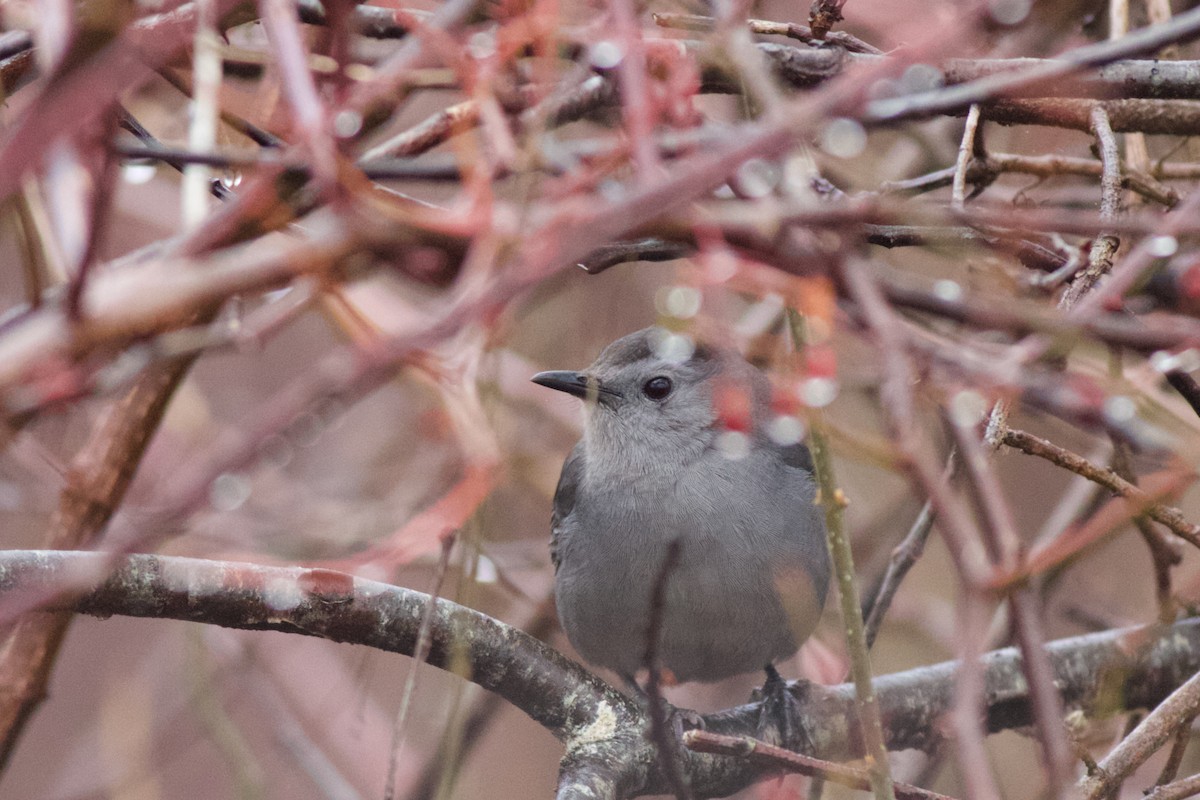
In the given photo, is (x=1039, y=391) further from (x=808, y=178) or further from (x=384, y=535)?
(x=384, y=535)

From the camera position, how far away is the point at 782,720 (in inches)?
153

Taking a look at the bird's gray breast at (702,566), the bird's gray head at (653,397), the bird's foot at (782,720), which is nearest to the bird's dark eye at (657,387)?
the bird's gray head at (653,397)

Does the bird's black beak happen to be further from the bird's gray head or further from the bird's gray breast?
the bird's gray breast

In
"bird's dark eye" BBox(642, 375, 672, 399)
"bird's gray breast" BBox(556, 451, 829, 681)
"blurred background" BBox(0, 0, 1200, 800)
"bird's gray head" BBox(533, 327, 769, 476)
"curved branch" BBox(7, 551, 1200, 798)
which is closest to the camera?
"curved branch" BBox(7, 551, 1200, 798)

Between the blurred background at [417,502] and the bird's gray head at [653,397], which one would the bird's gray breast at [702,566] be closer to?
the bird's gray head at [653,397]

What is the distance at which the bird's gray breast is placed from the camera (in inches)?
162

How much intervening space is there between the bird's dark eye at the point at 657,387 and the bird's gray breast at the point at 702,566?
300 mm

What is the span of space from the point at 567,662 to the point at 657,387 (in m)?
1.56

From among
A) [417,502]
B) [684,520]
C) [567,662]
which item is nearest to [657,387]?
[684,520]

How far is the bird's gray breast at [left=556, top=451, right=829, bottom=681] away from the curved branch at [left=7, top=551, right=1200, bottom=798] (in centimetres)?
29

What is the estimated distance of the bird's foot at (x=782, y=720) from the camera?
379cm

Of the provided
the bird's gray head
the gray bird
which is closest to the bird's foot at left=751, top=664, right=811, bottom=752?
the gray bird

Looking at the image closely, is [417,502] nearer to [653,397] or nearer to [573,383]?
[573,383]

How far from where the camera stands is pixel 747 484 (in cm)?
429
